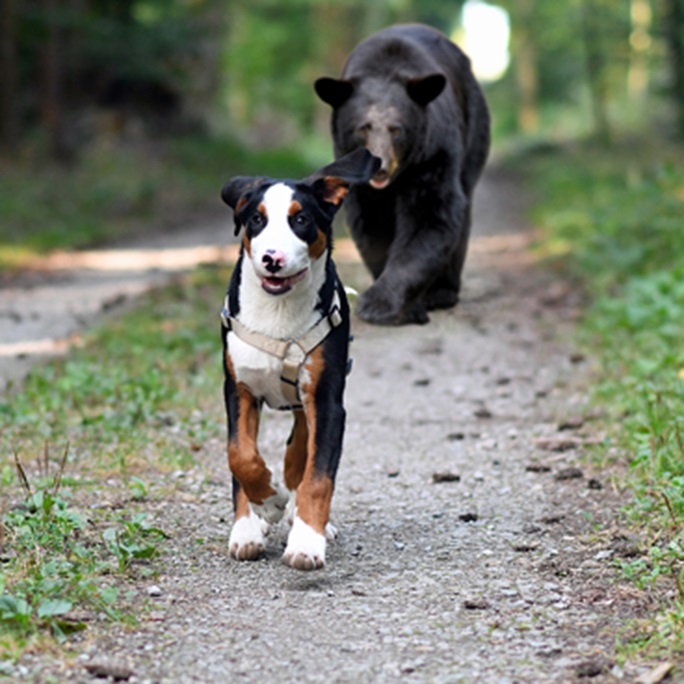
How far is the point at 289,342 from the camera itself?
4473 mm

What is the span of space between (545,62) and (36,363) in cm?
4464

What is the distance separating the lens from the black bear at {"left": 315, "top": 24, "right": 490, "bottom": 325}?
666 cm

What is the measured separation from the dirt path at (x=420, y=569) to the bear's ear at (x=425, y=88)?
190cm

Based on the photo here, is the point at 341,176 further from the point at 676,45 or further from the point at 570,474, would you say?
the point at 676,45

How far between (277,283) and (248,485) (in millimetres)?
809

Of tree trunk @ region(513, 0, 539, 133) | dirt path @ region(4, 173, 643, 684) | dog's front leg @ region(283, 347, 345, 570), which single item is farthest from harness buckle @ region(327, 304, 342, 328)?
tree trunk @ region(513, 0, 539, 133)

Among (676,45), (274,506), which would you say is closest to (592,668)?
(274,506)

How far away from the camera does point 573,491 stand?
5602 millimetres

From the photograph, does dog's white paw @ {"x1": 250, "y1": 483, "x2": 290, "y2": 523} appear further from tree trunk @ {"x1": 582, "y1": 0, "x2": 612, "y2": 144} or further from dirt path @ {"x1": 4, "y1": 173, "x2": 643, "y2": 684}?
tree trunk @ {"x1": 582, "y1": 0, "x2": 612, "y2": 144}

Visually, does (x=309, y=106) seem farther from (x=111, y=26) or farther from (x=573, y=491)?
(x=573, y=491)

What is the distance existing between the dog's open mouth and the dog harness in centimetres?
27

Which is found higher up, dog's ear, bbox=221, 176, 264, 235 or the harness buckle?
dog's ear, bbox=221, 176, 264, 235

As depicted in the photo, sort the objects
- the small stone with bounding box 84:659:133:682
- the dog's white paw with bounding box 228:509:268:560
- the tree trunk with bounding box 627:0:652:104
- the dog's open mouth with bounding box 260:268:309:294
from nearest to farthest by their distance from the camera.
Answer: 1. the small stone with bounding box 84:659:133:682
2. the dog's open mouth with bounding box 260:268:309:294
3. the dog's white paw with bounding box 228:509:268:560
4. the tree trunk with bounding box 627:0:652:104

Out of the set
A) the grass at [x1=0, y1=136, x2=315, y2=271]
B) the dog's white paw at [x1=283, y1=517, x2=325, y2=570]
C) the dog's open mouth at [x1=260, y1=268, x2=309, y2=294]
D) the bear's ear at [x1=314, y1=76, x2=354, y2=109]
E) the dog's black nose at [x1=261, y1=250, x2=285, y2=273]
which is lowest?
the grass at [x1=0, y1=136, x2=315, y2=271]
